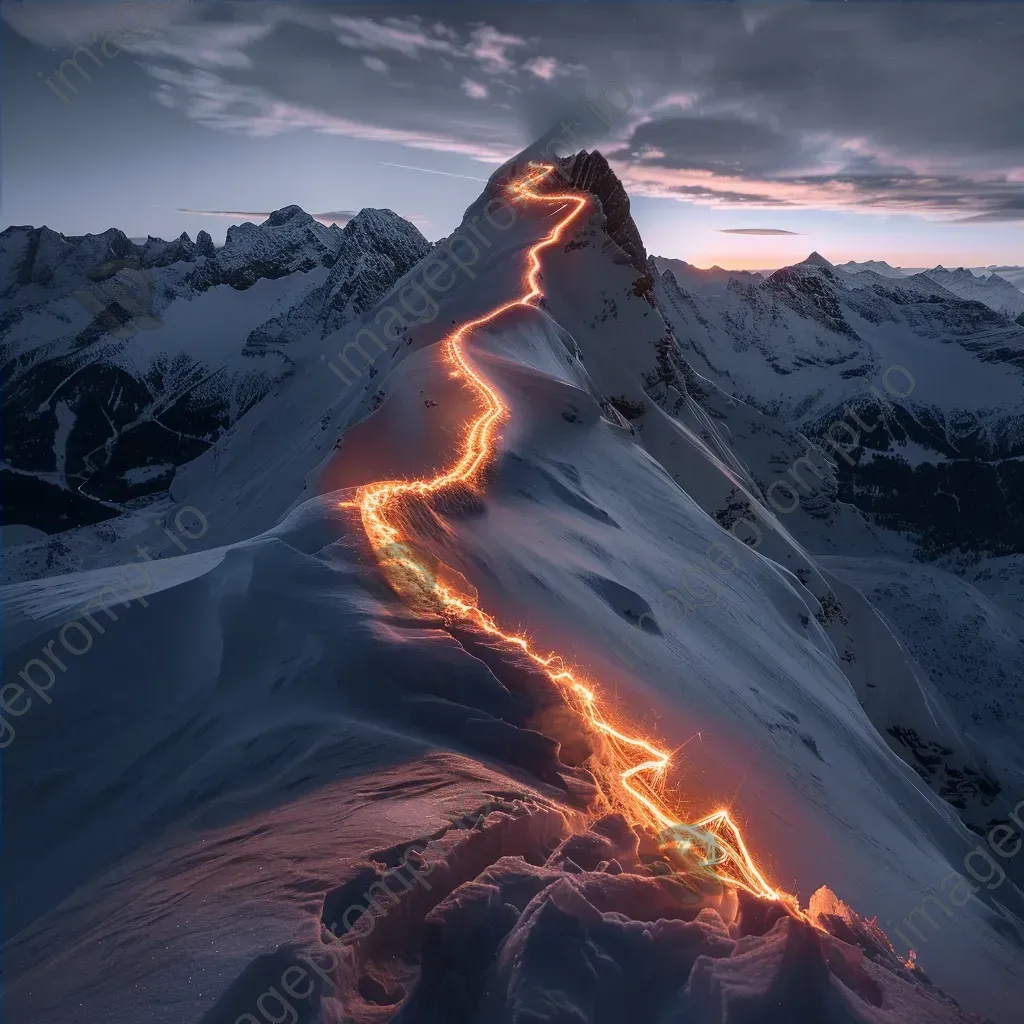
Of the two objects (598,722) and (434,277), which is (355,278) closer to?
(434,277)

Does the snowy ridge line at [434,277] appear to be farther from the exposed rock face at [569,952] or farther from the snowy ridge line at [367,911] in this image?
the exposed rock face at [569,952]

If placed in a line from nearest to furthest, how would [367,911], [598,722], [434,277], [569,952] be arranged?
[569,952]
[367,911]
[598,722]
[434,277]

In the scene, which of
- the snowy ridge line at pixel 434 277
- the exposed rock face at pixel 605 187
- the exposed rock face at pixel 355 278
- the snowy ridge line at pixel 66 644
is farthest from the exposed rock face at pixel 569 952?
the exposed rock face at pixel 355 278

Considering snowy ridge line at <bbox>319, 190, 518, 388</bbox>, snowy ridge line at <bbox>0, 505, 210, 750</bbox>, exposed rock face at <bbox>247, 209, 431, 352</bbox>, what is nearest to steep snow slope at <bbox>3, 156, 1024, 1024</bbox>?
snowy ridge line at <bbox>0, 505, 210, 750</bbox>

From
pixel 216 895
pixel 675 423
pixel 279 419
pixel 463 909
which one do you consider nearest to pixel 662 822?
pixel 463 909

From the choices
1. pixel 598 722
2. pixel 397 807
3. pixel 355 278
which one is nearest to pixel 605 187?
pixel 598 722

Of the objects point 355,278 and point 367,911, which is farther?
point 355,278

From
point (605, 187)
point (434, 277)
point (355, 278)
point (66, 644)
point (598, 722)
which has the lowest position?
point (598, 722)

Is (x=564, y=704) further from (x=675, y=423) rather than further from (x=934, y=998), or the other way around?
(x=675, y=423)

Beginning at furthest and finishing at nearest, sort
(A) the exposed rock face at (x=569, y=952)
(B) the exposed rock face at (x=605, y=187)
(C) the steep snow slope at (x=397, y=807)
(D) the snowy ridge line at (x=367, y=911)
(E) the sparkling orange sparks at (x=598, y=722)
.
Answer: (B) the exposed rock face at (x=605, y=187)
(E) the sparkling orange sparks at (x=598, y=722)
(C) the steep snow slope at (x=397, y=807)
(D) the snowy ridge line at (x=367, y=911)
(A) the exposed rock face at (x=569, y=952)

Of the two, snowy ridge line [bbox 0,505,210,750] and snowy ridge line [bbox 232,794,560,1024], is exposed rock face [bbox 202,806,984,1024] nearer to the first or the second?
snowy ridge line [bbox 232,794,560,1024]
